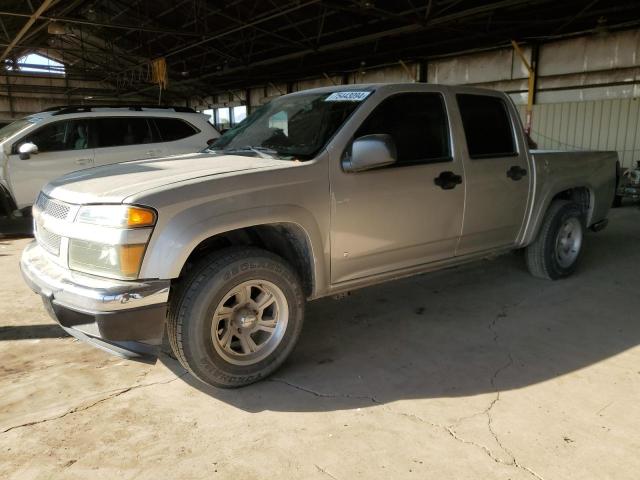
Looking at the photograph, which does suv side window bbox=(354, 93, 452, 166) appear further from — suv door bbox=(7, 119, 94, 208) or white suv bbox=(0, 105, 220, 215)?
suv door bbox=(7, 119, 94, 208)

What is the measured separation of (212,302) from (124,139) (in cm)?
620

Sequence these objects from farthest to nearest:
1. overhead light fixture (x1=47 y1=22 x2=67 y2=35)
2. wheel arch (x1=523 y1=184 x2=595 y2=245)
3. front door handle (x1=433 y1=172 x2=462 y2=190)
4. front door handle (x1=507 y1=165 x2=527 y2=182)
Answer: overhead light fixture (x1=47 y1=22 x2=67 y2=35), wheel arch (x1=523 y1=184 x2=595 y2=245), front door handle (x1=507 y1=165 x2=527 y2=182), front door handle (x1=433 y1=172 x2=462 y2=190)

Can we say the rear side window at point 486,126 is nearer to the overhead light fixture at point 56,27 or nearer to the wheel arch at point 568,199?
the wheel arch at point 568,199

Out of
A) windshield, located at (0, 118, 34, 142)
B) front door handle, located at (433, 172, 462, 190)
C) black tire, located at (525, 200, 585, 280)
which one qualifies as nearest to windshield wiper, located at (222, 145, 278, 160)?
front door handle, located at (433, 172, 462, 190)

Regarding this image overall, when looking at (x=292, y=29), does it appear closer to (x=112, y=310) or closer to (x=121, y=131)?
(x=121, y=131)

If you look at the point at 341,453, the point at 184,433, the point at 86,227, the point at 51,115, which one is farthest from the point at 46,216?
the point at 51,115

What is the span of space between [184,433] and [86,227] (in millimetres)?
1248

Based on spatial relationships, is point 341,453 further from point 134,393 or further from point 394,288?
point 394,288

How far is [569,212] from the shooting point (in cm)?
511

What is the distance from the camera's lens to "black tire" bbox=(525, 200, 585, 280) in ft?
16.3

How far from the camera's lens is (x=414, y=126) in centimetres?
382

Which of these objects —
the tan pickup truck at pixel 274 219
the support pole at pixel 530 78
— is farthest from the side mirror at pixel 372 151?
the support pole at pixel 530 78

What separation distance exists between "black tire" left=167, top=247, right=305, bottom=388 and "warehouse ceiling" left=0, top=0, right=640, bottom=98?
9.12 meters

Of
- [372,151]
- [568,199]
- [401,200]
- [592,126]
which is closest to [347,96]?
[372,151]
